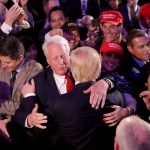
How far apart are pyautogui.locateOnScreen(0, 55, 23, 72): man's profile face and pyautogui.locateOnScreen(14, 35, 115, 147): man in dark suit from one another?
1.26 feet

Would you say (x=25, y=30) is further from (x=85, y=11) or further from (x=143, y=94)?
(x=143, y=94)

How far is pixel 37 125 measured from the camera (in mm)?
2506

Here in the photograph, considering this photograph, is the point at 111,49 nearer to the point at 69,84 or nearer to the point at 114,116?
the point at 69,84

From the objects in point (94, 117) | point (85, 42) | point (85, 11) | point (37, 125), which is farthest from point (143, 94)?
point (85, 11)

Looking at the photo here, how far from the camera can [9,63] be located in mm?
3150

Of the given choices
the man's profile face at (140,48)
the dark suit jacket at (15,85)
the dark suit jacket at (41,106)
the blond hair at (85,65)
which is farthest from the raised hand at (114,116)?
the man's profile face at (140,48)

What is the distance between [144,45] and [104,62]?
1.69 ft

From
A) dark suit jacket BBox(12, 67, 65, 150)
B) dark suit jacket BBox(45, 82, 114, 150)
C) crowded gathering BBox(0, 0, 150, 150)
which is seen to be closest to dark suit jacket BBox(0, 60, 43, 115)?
crowded gathering BBox(0, 0, 150, 150)

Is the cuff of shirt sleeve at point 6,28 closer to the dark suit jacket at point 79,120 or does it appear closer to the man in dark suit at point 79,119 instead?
the man in dark suit at point 79,119

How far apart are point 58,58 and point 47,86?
0.23 meters

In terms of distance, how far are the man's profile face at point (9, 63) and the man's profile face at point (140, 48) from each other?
1205 millimetres

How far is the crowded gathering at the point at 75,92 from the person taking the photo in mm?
2379

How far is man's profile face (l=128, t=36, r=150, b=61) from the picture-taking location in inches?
145

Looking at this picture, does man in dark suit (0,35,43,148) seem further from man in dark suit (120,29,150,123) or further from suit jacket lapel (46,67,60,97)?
man in dark suit (120,29,150,123)
